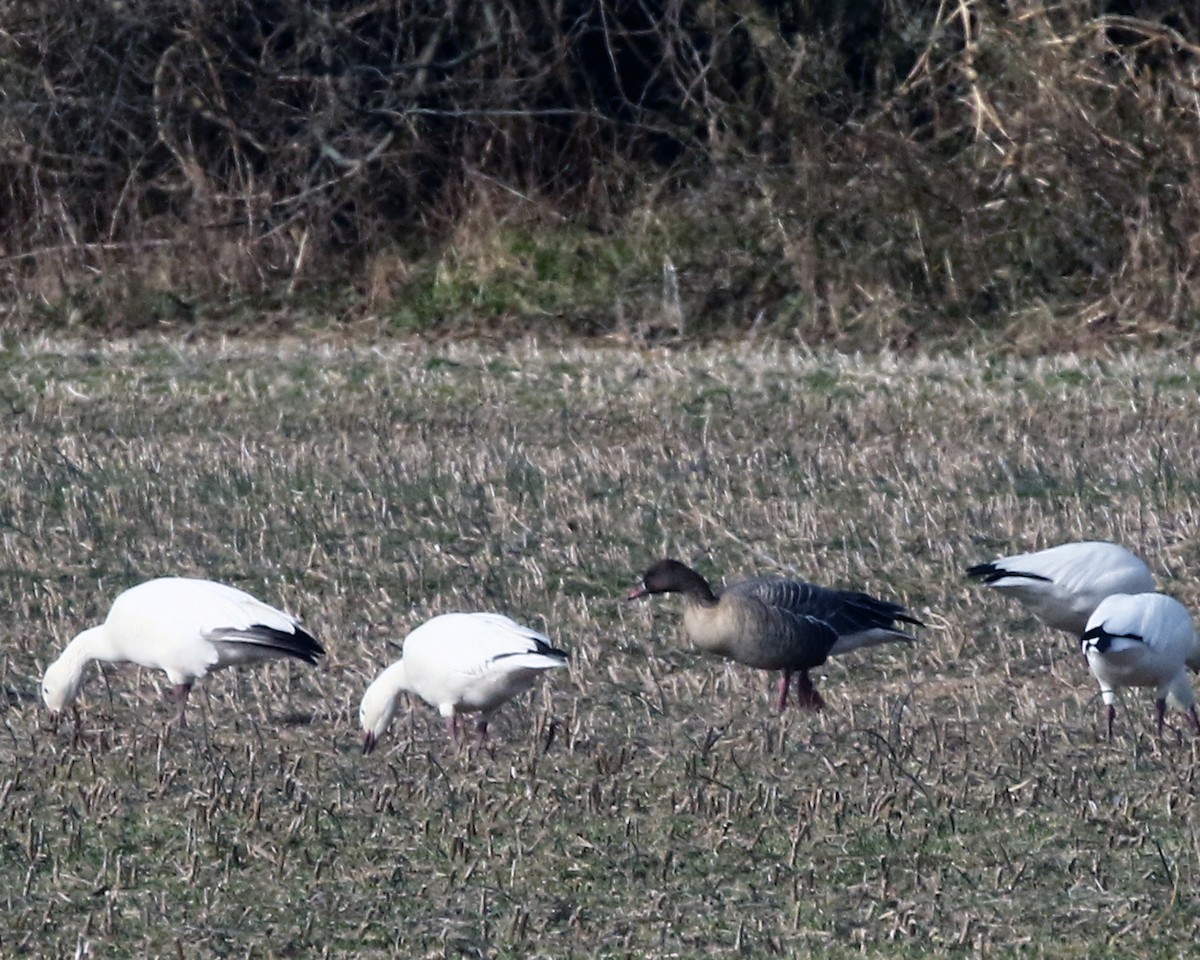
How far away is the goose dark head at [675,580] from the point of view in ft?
20.6

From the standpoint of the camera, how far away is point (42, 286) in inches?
639

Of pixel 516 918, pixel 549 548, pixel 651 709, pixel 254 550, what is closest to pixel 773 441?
pixel 549 548

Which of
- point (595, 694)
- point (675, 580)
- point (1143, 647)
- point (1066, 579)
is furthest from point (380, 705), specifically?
point (1066, 579)

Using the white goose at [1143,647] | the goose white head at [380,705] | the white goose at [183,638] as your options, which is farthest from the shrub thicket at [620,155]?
the goose white head at [380,705]

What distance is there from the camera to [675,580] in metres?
6.34

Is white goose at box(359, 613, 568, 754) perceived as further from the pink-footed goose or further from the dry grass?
the pink-footed goose

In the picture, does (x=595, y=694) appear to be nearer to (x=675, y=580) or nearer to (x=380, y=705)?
(x=675, y=580)

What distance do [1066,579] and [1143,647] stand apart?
2.92 feet

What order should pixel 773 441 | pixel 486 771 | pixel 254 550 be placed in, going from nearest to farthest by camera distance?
1. pixel 486 771
2. pixel 254 550
3. pixel 773 441

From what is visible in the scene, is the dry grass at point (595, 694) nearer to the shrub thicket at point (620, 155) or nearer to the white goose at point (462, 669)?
the white goose at point (462, 669)

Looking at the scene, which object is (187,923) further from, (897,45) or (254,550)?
(897,45)

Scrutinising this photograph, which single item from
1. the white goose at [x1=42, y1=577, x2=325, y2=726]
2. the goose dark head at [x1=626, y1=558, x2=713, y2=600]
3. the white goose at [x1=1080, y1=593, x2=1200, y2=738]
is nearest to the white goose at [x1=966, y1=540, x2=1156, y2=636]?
the white goose at [x1=1080, y1=593, x2=1200, y2=738]

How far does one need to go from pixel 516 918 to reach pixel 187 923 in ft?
2.05

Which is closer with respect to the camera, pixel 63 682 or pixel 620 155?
pixel 63 682
